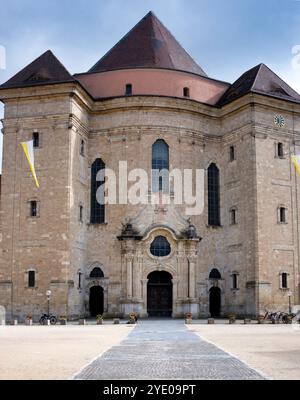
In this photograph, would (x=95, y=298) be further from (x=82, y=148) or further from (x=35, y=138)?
(x=35, y=138)

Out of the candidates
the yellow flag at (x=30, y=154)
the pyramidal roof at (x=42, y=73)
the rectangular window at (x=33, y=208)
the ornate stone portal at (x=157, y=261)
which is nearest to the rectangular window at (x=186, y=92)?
the pyramidal roof at (x=42, y=73)

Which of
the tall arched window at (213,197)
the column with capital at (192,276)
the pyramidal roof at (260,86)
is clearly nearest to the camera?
the column with capital at (192,276)

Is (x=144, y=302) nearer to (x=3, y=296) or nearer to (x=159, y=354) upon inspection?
(x=3, y=296)

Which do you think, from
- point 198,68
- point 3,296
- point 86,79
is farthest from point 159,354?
point 198,68

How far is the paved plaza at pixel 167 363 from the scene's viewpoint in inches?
520

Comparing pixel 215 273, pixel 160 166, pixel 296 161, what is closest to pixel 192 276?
pixel 215 273

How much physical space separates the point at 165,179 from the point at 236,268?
7961 millimetres

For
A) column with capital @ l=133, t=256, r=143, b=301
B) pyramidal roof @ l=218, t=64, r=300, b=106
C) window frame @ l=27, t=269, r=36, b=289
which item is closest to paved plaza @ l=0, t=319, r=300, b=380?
window frame @ l=27, t=269, r=36, b=289

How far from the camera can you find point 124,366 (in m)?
14.9

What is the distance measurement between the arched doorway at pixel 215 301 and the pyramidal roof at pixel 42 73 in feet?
57.9

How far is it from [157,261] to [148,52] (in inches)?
679

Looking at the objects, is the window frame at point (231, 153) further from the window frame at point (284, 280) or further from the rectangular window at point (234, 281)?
the window frame at point (284, 280)

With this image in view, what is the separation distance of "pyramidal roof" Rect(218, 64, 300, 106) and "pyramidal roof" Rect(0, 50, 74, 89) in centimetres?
1219

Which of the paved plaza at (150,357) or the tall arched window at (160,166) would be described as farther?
the tall arched window at (160,166)
